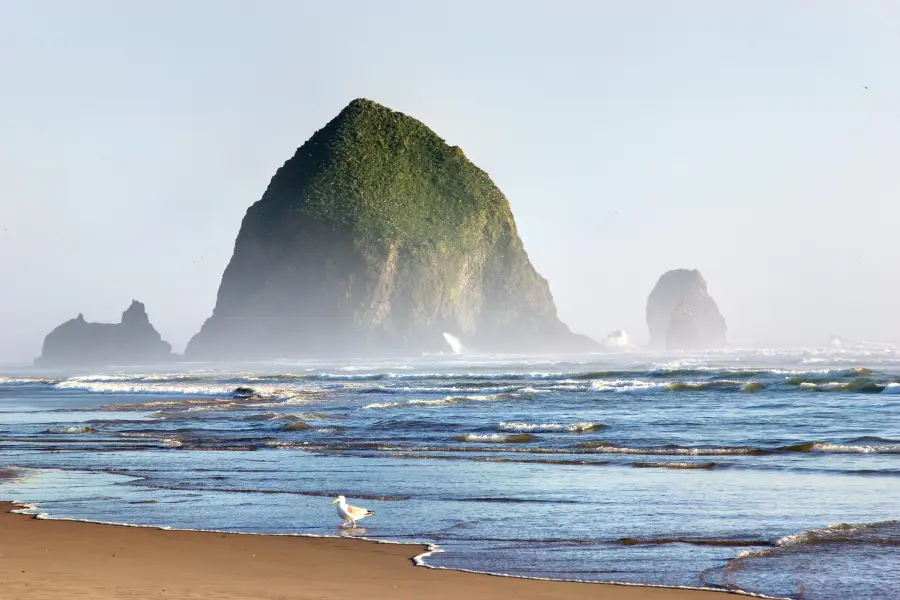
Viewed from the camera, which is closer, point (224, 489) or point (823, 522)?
point (823, 522)

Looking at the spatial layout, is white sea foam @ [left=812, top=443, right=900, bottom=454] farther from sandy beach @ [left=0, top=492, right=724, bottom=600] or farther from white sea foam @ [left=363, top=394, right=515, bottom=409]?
white sea foam @ [left=363, top=394, right=515, bottom=409]

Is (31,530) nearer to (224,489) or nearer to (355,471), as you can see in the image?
(224,489)

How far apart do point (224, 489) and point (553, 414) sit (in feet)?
48.3

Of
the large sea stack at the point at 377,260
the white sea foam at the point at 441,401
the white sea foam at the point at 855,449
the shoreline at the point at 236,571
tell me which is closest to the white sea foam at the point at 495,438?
the white sea foam at the point at 855,449

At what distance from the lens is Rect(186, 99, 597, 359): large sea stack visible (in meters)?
131

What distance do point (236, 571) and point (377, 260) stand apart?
409 ft

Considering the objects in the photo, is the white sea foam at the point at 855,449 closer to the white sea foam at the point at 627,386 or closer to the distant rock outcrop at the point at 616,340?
the white sea foam at the point at 627,386

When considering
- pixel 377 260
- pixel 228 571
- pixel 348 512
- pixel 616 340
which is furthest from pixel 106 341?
pixel 228 571

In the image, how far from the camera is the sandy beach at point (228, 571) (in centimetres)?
799

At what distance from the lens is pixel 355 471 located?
54.7ft

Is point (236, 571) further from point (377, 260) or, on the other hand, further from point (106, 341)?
point (106, 341)

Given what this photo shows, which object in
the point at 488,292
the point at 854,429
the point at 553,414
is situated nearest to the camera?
the point at 854,429

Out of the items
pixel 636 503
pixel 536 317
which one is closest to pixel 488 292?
pixel 536 317

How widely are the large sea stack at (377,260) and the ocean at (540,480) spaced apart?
3819 inches
